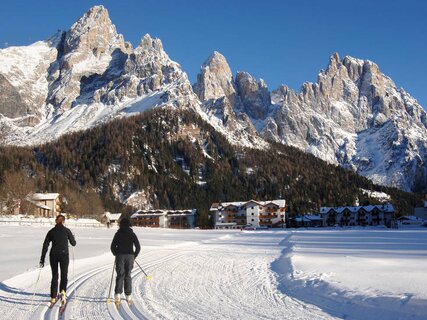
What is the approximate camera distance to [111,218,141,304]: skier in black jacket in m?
12.1

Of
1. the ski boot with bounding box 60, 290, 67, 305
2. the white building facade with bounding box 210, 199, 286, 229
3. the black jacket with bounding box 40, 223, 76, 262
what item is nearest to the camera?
the ski boot with bounding box 60, 290, 67, 305

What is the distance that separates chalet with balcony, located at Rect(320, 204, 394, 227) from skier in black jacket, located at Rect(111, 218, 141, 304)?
136433mm

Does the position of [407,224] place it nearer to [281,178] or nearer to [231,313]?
[281,178]

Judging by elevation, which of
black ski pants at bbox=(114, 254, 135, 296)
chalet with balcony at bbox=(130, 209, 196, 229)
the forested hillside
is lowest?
chalet with balcony at bbox=(130, 209, 196, 229)

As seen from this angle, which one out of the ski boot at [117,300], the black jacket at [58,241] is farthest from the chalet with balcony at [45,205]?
the ski boot at [117,300]

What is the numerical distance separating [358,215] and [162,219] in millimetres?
62214

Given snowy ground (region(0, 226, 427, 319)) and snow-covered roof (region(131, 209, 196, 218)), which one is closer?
snowy ground (region(0, 226, 427, 319))

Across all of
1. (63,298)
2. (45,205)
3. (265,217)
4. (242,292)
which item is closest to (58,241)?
(63,298)

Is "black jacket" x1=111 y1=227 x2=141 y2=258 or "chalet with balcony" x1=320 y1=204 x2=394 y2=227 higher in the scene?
"black jacket" x1=111 y1=227 x2=141 y2=258

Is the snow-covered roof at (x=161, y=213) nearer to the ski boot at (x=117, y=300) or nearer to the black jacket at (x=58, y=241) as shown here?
the black jacket at (x=58, y=241)

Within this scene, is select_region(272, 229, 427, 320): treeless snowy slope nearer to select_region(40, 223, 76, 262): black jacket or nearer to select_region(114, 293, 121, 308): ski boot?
select_region(114, 293, 121, 308): ski boot

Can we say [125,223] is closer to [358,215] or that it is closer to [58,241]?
[58,241]

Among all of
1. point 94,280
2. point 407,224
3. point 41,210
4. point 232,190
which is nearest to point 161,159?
point 232,190

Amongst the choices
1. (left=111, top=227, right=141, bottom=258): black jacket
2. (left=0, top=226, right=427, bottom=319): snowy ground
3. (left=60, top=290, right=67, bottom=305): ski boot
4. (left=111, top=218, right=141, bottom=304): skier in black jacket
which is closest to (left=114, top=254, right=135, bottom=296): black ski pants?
(left=111, top=218, right=141, bottom=304): skier in black jacket
